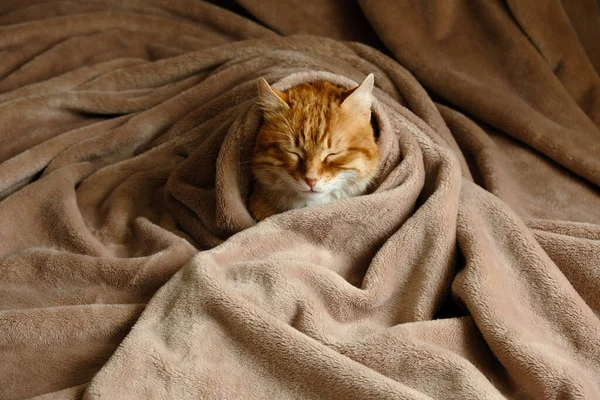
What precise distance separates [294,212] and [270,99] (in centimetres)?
23

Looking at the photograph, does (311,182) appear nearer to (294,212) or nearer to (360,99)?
(294,212)

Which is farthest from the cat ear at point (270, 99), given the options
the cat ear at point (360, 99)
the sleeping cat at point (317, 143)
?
the cat ear at point (360, 99)

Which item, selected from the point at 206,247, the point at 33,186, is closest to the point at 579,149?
the point at 206,247

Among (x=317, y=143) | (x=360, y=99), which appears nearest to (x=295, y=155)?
(x=317, y=143)

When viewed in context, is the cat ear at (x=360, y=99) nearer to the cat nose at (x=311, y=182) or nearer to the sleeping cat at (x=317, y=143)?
the sleeping cat at (x=317, y=143)

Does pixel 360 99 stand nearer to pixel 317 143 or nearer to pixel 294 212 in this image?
pixel 317 143

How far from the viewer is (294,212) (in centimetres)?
121

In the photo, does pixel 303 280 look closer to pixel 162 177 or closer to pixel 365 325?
pixel 365 325

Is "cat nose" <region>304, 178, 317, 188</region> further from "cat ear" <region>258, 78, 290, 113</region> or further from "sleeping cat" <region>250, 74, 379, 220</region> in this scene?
"cat ear" <region>258, 78, 290, 113</region>

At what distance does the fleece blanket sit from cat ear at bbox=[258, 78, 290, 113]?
5 cm

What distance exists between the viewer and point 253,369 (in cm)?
100

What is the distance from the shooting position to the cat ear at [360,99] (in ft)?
4.09

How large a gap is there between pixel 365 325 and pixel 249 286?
0.21 meters

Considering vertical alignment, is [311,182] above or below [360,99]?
below
